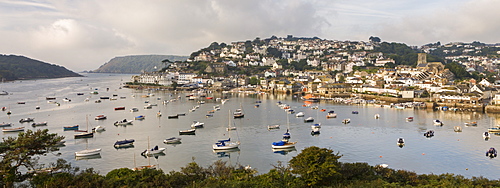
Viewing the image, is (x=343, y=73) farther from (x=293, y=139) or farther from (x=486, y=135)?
(x=293, y=139)

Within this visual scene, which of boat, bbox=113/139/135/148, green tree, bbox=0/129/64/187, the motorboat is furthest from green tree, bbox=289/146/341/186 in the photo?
boat, bbox=113/139/135/148

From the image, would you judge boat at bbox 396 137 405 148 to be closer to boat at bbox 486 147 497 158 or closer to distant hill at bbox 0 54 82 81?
boat at bbox 486 147 497 158

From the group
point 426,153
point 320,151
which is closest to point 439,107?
point 426,153

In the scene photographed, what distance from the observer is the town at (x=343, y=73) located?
1154 inches

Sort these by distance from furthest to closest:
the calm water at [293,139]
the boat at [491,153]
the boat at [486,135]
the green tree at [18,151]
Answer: the boat at [486,135] → the boat at [491,153] → the calm water at [293,139] → the green tree at [18,151]

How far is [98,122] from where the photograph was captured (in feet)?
67.2

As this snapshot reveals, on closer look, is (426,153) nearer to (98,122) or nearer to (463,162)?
(463,162)

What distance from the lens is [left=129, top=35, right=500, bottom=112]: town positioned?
29.3 m

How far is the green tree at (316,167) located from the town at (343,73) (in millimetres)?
19429

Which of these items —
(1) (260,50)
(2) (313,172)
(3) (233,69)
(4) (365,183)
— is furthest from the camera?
(1) (260,50)

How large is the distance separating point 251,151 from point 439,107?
688 inches

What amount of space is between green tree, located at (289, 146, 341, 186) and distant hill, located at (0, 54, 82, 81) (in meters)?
82.4

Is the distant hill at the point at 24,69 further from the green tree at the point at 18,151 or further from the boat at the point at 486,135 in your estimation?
the boat at the point at 486,135

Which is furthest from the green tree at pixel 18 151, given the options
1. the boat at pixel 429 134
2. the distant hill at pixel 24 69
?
the distant hill at pixel 24 69
